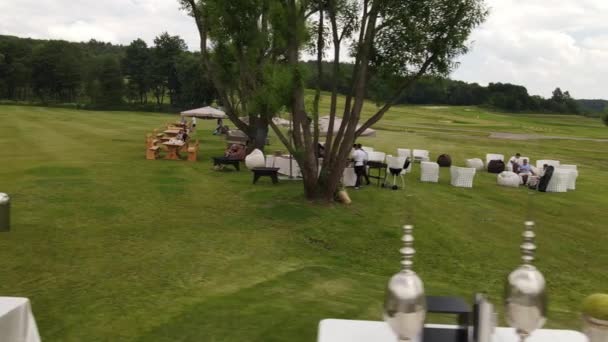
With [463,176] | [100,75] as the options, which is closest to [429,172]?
[463,176]

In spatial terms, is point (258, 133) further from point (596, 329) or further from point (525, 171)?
point (596, 329)

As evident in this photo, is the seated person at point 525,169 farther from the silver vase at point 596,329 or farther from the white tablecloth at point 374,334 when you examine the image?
the silver vase at point 596,329

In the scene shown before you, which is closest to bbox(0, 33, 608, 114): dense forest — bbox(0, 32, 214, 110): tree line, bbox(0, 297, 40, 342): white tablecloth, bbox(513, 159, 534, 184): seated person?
bbox(0, 32, 214, 110): tree line

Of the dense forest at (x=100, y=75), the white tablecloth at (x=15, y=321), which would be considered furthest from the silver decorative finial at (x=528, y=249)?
the dense forest at (x=100, y=75)

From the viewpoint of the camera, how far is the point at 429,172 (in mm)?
20250

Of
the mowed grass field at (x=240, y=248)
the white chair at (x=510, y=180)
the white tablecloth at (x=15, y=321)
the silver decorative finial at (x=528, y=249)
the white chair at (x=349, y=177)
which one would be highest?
the silver decorative finial at (x=528, y=249)

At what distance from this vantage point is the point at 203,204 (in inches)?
573

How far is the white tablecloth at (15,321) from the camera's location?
14.6 feet

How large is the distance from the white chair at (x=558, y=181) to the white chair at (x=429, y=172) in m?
3.93

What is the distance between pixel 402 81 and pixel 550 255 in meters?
5.79

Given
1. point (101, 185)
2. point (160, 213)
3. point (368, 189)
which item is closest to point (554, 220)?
point (368, 189)

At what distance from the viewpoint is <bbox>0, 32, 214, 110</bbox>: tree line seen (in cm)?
7738

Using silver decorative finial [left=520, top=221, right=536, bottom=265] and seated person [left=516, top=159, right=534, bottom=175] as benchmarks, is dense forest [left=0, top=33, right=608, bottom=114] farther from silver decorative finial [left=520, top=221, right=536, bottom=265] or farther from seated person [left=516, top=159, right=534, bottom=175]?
silver decorative finial [left=520, top=221, right=536, bottom=265]

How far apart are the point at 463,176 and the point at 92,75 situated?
77504 mm
